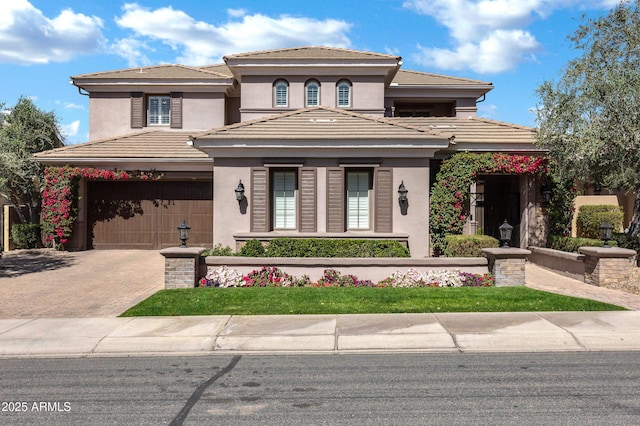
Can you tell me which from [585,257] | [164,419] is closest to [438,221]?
[585,257]

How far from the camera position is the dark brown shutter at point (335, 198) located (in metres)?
16.4

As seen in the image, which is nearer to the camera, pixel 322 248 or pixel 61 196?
pixel 322 248

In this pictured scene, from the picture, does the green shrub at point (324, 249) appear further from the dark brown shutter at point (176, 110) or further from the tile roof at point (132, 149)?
the dark brown shutter at point (176, 110)

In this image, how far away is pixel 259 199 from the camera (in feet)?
54.1

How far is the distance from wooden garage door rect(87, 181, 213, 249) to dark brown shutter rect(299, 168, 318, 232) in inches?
278

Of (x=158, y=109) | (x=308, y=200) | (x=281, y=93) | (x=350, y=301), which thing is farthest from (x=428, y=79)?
(x=350, y=301)

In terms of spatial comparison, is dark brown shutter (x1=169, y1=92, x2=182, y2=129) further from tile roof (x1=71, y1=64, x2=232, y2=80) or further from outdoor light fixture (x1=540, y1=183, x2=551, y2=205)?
outdoor light fixture (x1=540, y1=183, x2=551, y2=205)

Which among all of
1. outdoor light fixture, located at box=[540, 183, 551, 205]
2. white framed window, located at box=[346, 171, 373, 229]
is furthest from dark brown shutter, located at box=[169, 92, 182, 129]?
outdoor light fixture, located at box=[540, 183, 551, 205]

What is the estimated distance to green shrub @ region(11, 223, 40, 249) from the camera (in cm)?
2206

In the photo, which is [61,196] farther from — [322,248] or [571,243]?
[571,243]

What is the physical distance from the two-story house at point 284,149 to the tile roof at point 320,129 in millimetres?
47

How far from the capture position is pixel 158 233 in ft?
73.4

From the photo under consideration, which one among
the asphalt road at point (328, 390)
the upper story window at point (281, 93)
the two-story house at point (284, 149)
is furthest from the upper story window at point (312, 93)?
the asphalt road at point (328, 390)

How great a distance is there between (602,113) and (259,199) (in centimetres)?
1056
